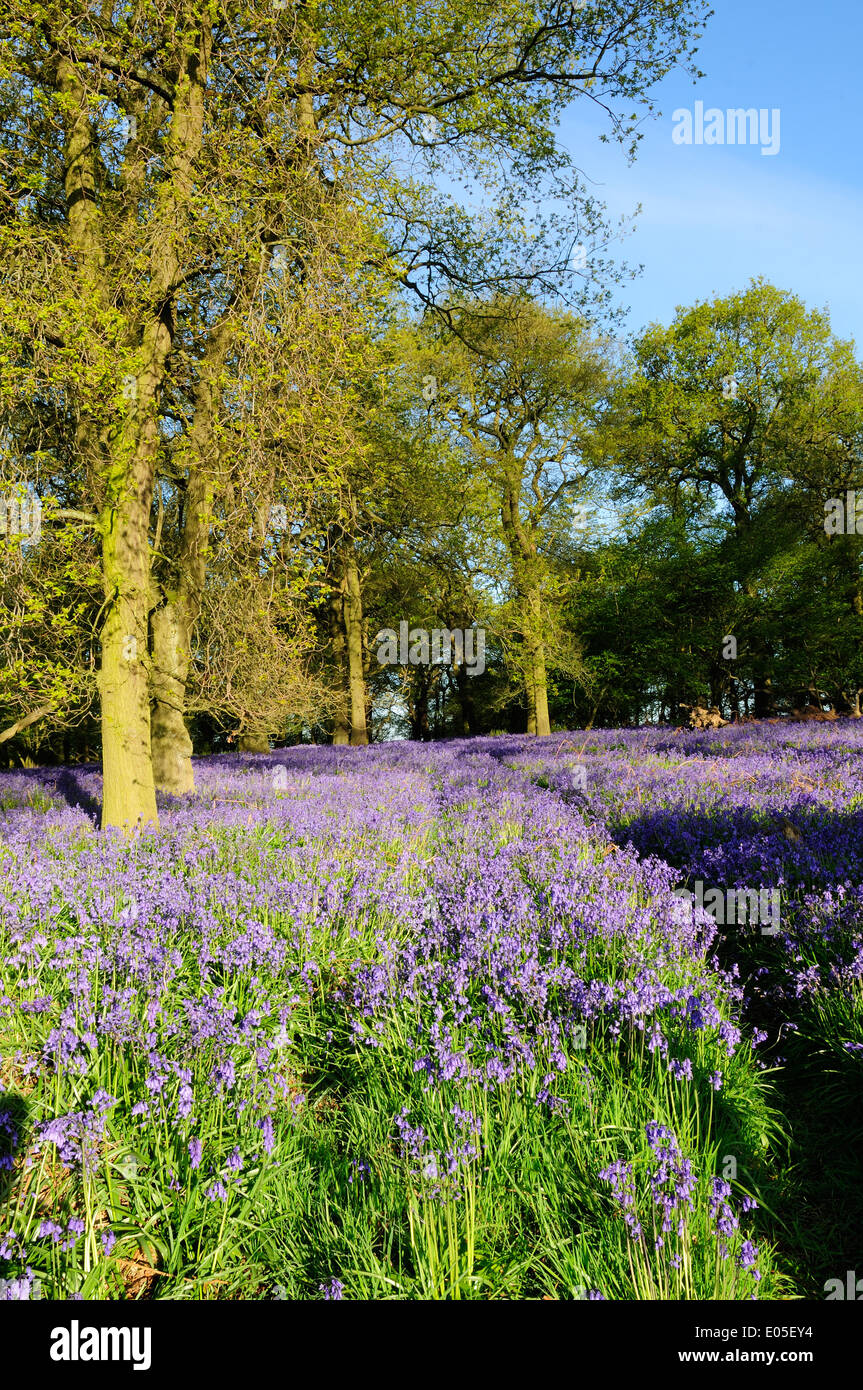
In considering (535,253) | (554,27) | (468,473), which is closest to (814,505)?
(468,473)

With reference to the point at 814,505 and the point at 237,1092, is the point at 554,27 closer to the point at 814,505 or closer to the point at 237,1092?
the point at 237,1092

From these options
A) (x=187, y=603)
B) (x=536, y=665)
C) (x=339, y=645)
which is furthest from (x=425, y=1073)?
(x=339, y=645)

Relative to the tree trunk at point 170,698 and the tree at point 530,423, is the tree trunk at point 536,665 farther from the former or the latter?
the tree trunk at point 170,698

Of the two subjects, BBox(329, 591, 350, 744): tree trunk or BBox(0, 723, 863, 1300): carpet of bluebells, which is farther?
BBox(329, 591, 350, 744): tree trunk

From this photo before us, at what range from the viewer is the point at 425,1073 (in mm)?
2881

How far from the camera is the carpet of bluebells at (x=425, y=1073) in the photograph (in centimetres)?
207

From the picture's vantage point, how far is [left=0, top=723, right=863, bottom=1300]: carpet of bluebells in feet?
6.80

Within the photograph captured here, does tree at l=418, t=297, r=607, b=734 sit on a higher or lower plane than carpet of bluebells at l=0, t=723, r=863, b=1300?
higher

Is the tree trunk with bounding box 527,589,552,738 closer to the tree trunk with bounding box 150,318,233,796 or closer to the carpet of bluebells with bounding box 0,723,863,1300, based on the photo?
the tree trunk with bounding box 150,318,233,796

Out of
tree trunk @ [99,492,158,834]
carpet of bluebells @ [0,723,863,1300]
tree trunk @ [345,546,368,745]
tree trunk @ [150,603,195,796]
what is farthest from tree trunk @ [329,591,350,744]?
carpet of bluebells @ [0,723,863,1300]

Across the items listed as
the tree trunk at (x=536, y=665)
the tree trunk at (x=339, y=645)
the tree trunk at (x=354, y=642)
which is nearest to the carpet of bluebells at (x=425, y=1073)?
the tree trunk at (x=536, y=665)

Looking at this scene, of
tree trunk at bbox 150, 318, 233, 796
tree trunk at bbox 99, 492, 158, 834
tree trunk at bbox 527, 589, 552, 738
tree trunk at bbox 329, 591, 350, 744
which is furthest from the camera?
tree trunk at bbox 329, 591, 350, 744

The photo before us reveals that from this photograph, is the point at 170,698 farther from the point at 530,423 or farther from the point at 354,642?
the point at 530,423
